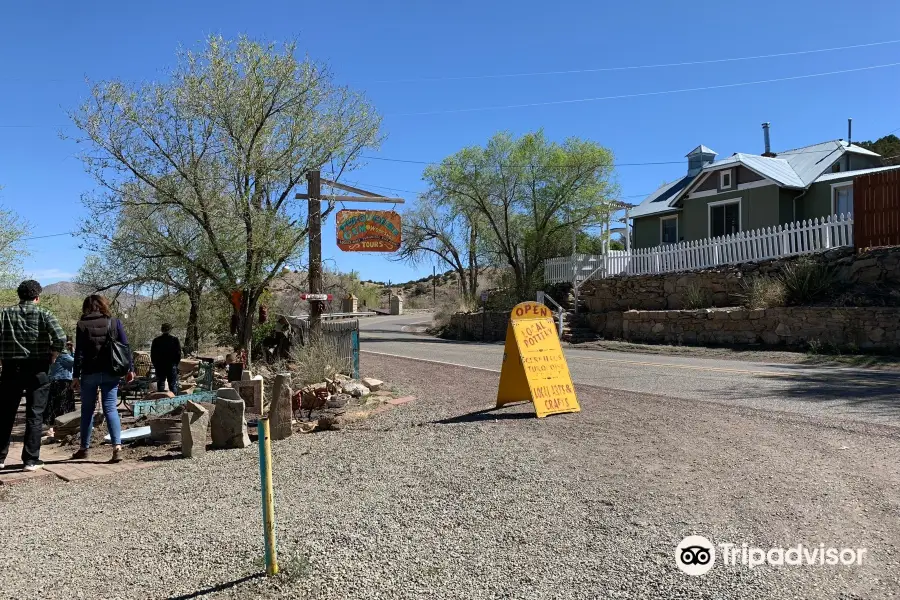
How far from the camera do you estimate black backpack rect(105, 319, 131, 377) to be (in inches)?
257

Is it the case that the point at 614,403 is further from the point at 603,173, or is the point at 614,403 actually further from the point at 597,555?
the point at 603,173

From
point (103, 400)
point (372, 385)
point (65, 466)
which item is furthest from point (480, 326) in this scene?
point (65, 466)

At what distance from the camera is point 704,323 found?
59.0 feet

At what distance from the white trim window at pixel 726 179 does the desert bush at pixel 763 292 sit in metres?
8.85

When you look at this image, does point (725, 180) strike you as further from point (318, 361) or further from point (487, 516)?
point (487, 516)

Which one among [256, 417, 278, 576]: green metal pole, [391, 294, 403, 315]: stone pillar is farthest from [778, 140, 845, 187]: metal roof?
[391, 294, 403, 315]: stone pillar

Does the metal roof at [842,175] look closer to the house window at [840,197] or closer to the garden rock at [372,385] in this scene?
the house window at [840,197]

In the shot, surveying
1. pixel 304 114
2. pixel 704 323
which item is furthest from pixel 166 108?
pixel 704 323

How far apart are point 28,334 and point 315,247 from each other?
6.33 metres

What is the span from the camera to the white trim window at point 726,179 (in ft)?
85.1

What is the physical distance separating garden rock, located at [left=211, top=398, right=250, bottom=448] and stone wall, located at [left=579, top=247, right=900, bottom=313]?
15091mm

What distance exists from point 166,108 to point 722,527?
10.0 metres

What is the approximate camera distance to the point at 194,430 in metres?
6.70

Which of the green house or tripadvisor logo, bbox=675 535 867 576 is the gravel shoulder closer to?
the green house
